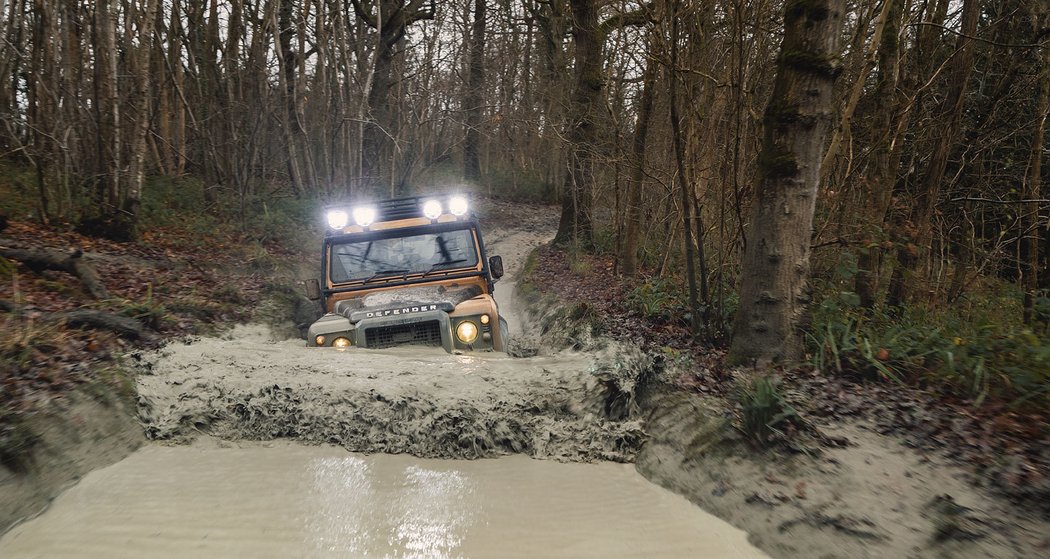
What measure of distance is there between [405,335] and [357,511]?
2348 mm

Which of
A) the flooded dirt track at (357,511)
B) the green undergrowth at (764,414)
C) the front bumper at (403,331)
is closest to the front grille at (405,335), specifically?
the front bumper at (403,331)

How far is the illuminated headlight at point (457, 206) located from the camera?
6816 mm

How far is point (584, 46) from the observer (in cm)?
1266

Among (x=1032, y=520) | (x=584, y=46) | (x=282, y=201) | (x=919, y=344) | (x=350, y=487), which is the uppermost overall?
(x=584, y=46)

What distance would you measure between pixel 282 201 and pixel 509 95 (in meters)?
9.47

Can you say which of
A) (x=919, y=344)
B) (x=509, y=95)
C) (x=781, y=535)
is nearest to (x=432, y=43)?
(x=509, y=95)

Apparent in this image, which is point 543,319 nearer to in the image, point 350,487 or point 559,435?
point 559,435

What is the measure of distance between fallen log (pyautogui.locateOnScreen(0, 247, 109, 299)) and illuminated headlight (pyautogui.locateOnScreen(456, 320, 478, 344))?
4.08m

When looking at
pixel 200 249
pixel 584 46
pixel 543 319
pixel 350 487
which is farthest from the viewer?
pixel 584 46

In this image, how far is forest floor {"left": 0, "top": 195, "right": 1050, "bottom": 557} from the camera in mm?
2719

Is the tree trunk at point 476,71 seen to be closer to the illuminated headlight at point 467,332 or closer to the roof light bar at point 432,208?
the roof light bar at point 432,208

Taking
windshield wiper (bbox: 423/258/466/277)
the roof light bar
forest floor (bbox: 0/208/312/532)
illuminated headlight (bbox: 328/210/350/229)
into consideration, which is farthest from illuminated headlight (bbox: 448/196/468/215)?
forest floor (bbox: 0/208/312/532)

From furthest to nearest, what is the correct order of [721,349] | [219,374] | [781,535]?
[721,349], [219,374], [781,535]

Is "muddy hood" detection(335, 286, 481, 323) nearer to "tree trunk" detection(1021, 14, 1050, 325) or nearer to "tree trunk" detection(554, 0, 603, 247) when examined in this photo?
"tree trunk" detection(554, 0, 603, 247)
